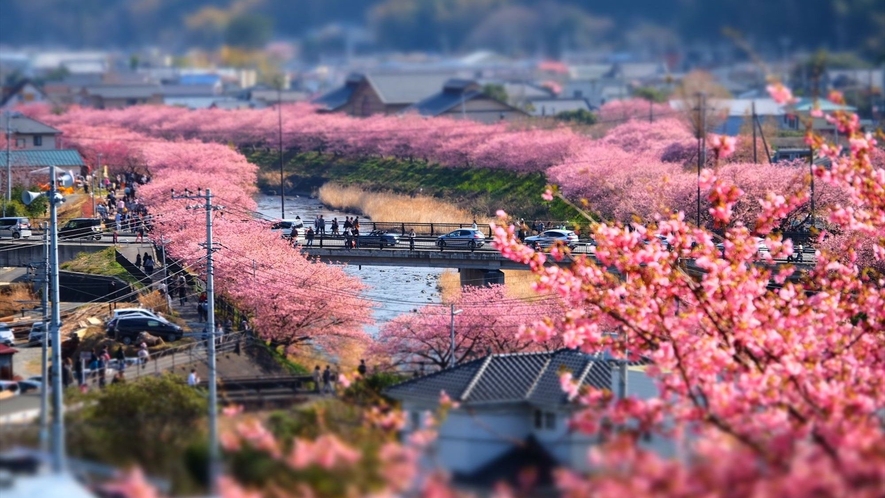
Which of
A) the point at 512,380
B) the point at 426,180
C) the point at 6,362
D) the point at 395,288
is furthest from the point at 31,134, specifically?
the point at 512,380

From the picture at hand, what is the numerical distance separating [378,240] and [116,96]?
4567 cm

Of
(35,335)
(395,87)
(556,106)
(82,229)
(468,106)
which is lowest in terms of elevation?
(35,335)

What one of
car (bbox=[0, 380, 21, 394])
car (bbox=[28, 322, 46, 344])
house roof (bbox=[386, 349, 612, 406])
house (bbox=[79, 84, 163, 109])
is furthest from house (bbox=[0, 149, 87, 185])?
house (bbox=[79, 84, 163, 109])

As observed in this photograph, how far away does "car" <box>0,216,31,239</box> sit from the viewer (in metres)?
28.1

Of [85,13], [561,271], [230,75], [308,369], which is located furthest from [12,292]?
[85,13]

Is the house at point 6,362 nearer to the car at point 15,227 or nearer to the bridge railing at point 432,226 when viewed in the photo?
the car at point 15,227

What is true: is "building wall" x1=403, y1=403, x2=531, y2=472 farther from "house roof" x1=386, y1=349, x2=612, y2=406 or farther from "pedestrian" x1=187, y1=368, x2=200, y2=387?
"pedestrian" x1=187, y1=368, x2=200, y2=387

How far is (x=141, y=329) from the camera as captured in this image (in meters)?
21.3

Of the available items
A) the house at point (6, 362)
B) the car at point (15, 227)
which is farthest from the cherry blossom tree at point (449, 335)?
the car at point (15, 227)

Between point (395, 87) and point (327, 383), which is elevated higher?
point (395, 87)

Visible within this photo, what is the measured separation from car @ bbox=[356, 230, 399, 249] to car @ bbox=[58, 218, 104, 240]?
5818 mm

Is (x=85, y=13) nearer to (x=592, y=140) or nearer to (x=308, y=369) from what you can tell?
(x=592, y=140)

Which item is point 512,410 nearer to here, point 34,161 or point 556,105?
point 34,161

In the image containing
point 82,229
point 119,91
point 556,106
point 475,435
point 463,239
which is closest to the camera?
point 475,435
